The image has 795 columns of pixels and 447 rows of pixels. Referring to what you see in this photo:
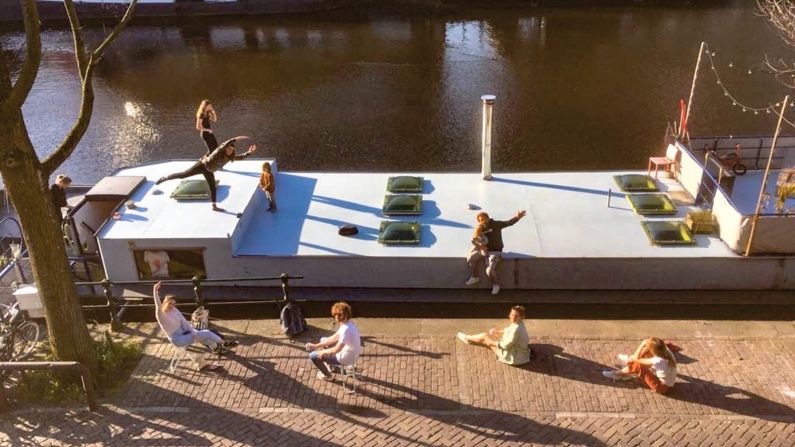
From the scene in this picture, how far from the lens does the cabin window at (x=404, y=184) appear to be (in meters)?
20.1

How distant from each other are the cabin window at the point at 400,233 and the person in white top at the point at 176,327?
18.8 ft

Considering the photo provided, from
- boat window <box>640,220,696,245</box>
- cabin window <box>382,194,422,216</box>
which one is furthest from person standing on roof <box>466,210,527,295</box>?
boat window <box>640,220,696,245</box>

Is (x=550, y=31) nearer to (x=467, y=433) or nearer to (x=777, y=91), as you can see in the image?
(x=777, y=91)

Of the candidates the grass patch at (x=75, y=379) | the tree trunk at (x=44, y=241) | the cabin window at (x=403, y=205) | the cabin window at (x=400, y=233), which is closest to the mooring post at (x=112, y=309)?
the grass patch at (x=75, y=379)

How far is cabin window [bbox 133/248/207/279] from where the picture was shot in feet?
56.6

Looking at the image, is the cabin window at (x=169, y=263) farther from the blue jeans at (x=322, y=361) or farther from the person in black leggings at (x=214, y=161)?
the blue jeans at (x=322, y=361)

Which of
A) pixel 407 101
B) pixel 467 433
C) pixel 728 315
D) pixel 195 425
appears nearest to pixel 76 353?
pixel 195 425

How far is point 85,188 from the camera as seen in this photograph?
24.1m

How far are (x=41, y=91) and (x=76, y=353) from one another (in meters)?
37.2

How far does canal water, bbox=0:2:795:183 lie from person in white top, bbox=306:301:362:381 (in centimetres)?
1823

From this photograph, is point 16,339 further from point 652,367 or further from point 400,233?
point 652,367

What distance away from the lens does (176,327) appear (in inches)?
495

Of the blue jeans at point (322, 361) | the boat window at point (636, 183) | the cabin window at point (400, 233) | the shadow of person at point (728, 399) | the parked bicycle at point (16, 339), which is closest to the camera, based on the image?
the shadow of person at point (728, 399)

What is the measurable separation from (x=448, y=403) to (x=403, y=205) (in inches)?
313
